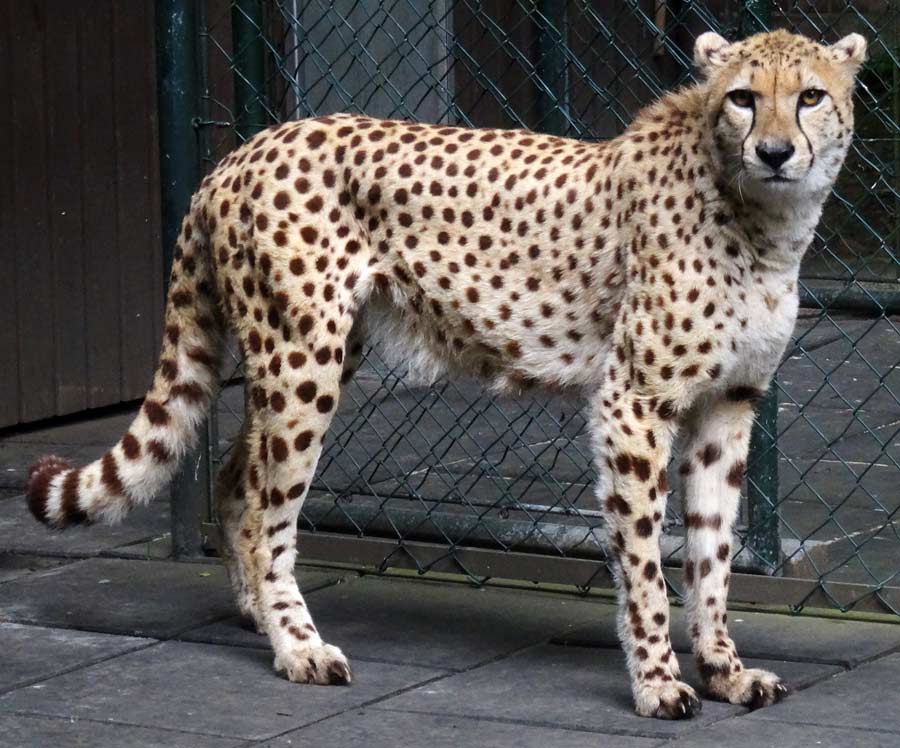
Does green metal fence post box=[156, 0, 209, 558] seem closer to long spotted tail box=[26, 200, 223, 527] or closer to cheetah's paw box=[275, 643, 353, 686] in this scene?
long spotted tail box=[26, 200, 223, 527]

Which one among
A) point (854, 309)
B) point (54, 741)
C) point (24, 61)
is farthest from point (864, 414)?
point (54, 741)

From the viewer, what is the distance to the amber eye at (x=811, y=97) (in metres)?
4.68

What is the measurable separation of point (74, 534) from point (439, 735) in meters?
2.60

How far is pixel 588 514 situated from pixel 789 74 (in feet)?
6.25

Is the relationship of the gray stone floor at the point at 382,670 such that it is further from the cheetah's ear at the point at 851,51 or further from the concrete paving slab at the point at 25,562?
the cheetah's ear at the point at 851,51

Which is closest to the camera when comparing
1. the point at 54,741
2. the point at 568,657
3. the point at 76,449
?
the point at 54,741

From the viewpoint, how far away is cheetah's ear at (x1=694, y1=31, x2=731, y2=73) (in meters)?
4.86

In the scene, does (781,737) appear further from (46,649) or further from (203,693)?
(46,649)

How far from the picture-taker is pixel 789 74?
4.66 metres

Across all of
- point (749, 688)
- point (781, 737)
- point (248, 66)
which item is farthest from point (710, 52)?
point (248, 66)

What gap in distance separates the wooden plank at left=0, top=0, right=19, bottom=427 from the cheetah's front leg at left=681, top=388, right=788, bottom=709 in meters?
4.08

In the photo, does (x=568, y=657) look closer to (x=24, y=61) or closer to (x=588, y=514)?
(x=588, y=514)

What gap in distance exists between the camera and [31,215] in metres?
8.36

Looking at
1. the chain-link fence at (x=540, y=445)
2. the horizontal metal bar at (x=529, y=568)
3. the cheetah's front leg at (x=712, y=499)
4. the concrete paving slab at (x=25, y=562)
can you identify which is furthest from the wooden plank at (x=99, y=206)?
the cheetah's front leg at (x=712, y=499)
